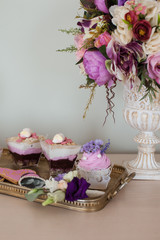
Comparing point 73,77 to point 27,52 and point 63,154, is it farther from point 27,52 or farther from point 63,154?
point 63,154

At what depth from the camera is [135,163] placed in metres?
1.01

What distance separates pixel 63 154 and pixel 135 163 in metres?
0.23

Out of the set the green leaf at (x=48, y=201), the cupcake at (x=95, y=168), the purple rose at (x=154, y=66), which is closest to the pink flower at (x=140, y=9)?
the purple rose at (x=154, y=66)

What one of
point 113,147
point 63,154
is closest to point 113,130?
point 113,147

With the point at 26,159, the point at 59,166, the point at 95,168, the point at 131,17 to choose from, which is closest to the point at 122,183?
the point at 95,168

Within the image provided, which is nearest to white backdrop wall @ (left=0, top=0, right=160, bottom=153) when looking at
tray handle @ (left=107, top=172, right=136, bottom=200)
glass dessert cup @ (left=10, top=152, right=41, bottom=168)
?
glass dessert cup @ (left=10, top=152, right=41, bottom=168)

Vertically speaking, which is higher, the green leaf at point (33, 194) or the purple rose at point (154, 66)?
the purple rose at point (154, 66)

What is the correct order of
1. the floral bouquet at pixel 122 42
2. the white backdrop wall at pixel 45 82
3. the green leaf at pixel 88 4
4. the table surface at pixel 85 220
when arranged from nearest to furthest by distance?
1. the table surface at pixel 85 220
2. the floral bouquet at pixel 122 42
3. the green leaf at pixel 88 4
4. the white backdrop wall at pixel 45 82

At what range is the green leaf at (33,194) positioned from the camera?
76cm

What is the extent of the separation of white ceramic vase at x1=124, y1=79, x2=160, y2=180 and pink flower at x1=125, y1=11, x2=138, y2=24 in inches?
6.5

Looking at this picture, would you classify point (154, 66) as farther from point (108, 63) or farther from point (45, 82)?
point (45, 82)

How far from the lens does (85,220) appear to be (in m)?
0.72

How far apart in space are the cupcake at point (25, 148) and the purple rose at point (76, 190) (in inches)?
10.9

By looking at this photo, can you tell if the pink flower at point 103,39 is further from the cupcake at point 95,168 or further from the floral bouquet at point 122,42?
the cupcake at point 95,168
